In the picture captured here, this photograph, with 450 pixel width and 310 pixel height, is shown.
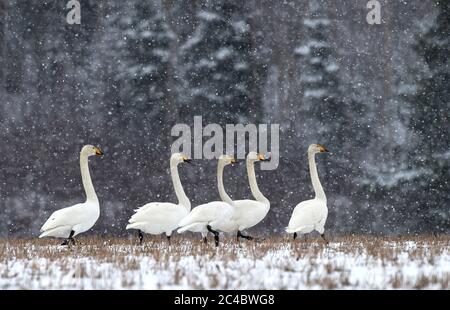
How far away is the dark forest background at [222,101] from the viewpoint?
126ft

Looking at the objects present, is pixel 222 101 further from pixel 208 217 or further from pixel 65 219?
pixel 65 219

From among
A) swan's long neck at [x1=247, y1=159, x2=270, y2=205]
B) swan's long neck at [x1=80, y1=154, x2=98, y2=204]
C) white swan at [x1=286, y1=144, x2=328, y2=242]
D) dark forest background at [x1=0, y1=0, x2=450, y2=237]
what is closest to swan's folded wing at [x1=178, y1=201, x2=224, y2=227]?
white swan at [x1=286, y1=144, x2=328, y2=242]

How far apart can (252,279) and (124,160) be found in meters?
30.4

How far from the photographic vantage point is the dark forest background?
3828 cm

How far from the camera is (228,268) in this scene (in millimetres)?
11883

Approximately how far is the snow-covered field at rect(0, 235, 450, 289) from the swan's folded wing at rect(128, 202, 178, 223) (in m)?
2.05

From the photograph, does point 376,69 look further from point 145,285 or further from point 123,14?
point 145,285

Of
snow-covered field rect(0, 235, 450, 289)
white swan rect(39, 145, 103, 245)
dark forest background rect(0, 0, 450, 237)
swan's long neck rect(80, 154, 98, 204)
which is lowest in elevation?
snow-covered field rect(0, 235, 450, 289)

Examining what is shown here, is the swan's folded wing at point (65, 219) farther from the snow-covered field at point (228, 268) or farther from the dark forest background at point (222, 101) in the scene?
the dark forest background at point (222, 101)

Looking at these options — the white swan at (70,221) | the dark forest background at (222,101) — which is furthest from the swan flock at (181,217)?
the dark forest background at (222,101)

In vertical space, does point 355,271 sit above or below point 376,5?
below

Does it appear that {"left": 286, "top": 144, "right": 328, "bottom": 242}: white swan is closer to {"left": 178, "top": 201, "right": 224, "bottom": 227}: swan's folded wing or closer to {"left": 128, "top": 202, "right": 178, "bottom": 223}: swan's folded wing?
{"left": 178, "top": 201, "right": 224, "bottom": 227}: swan's folded wing
